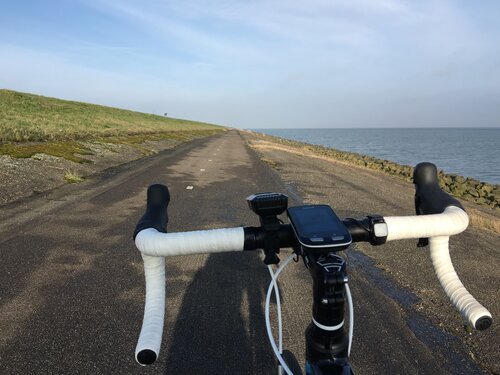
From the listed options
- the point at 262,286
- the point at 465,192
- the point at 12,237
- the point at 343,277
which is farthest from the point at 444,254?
the point at 465,192

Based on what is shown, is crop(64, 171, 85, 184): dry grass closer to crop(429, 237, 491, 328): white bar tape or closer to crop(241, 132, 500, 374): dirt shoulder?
crop(241, 132, 500, 374): dirt shoulder

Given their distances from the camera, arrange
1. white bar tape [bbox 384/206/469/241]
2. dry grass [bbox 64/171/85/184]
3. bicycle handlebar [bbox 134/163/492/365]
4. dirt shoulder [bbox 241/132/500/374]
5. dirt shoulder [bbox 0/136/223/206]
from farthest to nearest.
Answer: dry grass [bbox 64/171/85/184]
dirt shoulder [bbox 0/136/223/206]
dirt shoulder [bbox 241/132/500/374]
white bar tape [bbox 384/206/469/241]
bicycle handlebar [bbox 134/163/492/365]

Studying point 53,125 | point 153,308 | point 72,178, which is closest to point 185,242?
point 153,308

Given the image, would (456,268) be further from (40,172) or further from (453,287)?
(40,172)

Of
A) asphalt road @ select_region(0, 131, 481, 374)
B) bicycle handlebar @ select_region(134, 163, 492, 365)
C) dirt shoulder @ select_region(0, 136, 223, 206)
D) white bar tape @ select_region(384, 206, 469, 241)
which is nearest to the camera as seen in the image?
bicycle handlebar @ select_region(134, 163, 492, 365)

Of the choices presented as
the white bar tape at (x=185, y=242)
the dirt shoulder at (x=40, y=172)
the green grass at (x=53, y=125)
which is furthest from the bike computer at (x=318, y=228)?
the green grass at (x=53, y=125)

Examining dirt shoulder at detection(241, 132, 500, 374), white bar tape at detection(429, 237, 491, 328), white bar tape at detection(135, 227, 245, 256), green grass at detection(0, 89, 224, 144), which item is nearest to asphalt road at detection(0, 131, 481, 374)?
dirt shoulder at detection(241, 132, 500, 374)

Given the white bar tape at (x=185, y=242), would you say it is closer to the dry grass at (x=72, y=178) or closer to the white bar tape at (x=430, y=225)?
the white bar tape at (x=430, y=225)

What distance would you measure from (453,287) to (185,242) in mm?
1302

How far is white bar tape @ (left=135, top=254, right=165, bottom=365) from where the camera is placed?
1.34 metres

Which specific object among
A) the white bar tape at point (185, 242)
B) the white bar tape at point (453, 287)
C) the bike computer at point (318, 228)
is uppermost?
the bike computer at point (318, 228)

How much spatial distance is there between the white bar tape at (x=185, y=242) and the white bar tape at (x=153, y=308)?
0.08 metres

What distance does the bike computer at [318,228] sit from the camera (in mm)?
1419

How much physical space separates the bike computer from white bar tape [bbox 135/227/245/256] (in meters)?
0.30
